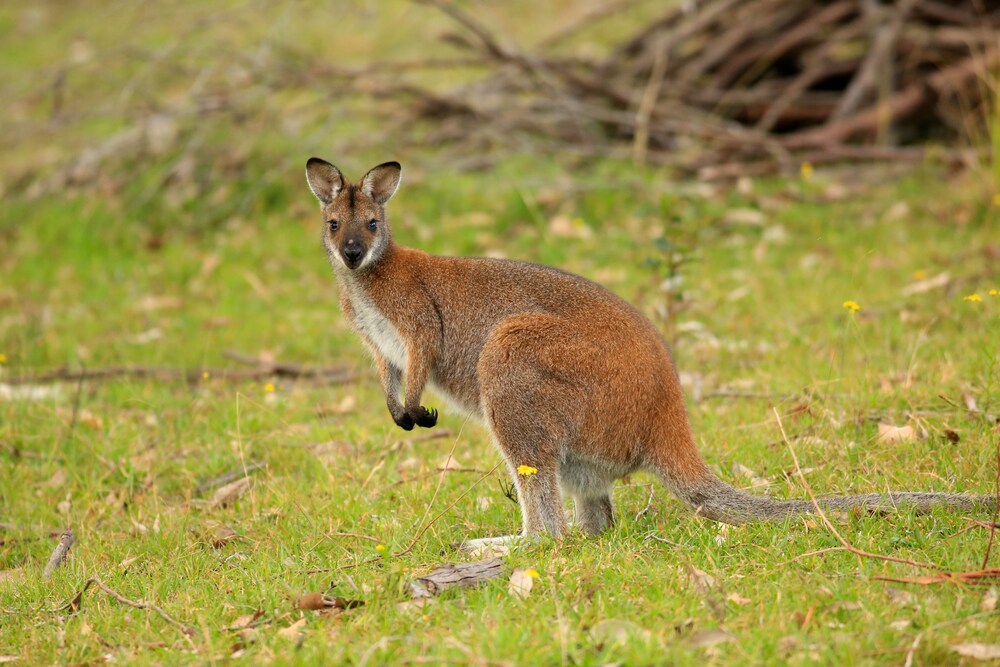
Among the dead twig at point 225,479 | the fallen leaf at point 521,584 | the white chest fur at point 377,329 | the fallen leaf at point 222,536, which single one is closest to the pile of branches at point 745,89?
the white chest fur at point 377,329

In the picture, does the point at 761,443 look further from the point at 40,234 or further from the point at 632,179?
the point at 40,234

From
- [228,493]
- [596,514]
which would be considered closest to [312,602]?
[596,514]

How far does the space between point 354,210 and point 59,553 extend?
6.23 ft

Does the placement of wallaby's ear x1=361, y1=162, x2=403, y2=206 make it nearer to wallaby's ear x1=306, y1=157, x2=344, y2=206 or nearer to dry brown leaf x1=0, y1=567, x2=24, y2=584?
wallaby's ear x1=306, y1=157, x2=344, y2=206

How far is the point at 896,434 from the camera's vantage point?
4.79 metres

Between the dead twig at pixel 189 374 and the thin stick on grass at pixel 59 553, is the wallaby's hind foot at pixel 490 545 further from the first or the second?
the dead twig at pixel 189 374

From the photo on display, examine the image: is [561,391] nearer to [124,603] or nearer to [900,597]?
[900,597]

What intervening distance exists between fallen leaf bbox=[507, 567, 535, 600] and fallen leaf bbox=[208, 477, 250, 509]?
1853 millimetres

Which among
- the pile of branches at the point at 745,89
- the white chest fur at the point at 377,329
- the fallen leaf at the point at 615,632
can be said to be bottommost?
the fallen leaf at the point at 615,632

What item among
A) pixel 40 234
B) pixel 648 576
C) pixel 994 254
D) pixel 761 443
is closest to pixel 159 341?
pixel 40 234

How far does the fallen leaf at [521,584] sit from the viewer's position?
3.64 m

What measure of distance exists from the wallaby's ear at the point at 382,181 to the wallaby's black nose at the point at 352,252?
336 mm

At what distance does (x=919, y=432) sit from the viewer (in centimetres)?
482

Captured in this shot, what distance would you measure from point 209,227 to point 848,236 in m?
5.48
